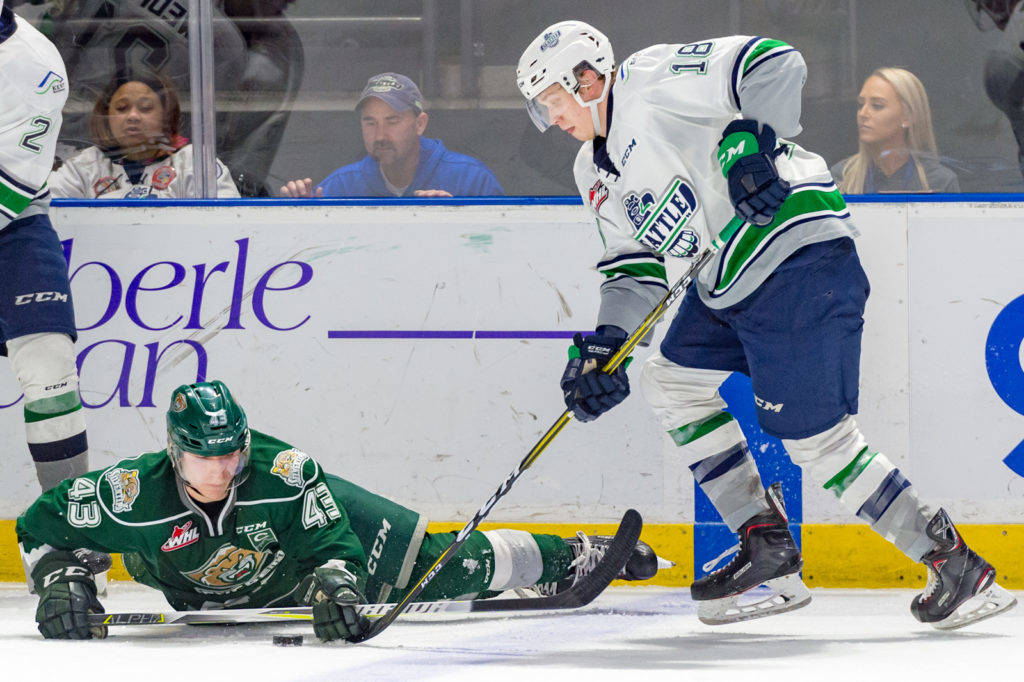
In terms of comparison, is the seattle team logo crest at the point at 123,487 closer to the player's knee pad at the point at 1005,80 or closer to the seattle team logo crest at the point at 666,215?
the seattle team logo crest at the point at 666,215

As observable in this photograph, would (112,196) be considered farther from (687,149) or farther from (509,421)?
(687,149)

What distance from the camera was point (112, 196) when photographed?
155 inches

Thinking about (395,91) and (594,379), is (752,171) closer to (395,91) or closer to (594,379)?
(594,379)

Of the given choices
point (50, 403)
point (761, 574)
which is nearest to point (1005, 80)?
point (761, 574)

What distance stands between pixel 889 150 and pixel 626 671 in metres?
1.84

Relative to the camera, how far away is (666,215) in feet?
9.50

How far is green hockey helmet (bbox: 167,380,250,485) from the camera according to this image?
2717mm

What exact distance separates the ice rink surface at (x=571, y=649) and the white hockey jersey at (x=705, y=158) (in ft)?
2.27

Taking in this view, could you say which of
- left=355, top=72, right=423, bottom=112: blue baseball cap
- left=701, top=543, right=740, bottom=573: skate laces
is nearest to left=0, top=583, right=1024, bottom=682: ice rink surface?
left=701, top=543, right=740, bottom=573: skate laces

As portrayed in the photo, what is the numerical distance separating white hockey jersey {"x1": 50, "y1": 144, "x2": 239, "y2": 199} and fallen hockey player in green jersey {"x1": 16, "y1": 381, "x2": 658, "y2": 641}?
1.18 m

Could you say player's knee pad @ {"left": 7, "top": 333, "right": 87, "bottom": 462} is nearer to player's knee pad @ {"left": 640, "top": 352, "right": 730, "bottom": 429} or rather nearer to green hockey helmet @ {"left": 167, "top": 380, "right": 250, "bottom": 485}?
green hockey helmet @ {"left": 167, "top": 380, "right": 250, "bottom": 485}

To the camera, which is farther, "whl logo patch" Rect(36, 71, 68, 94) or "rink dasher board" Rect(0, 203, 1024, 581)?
"rink dasher board" Rect(0, 203, 1024, 581)

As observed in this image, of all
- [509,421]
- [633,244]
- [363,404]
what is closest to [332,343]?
[363,404]

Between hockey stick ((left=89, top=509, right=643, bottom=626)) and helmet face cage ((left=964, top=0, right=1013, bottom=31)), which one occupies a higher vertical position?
helmet face cage ((left=964, top=0, right=1013, bottom=31))
